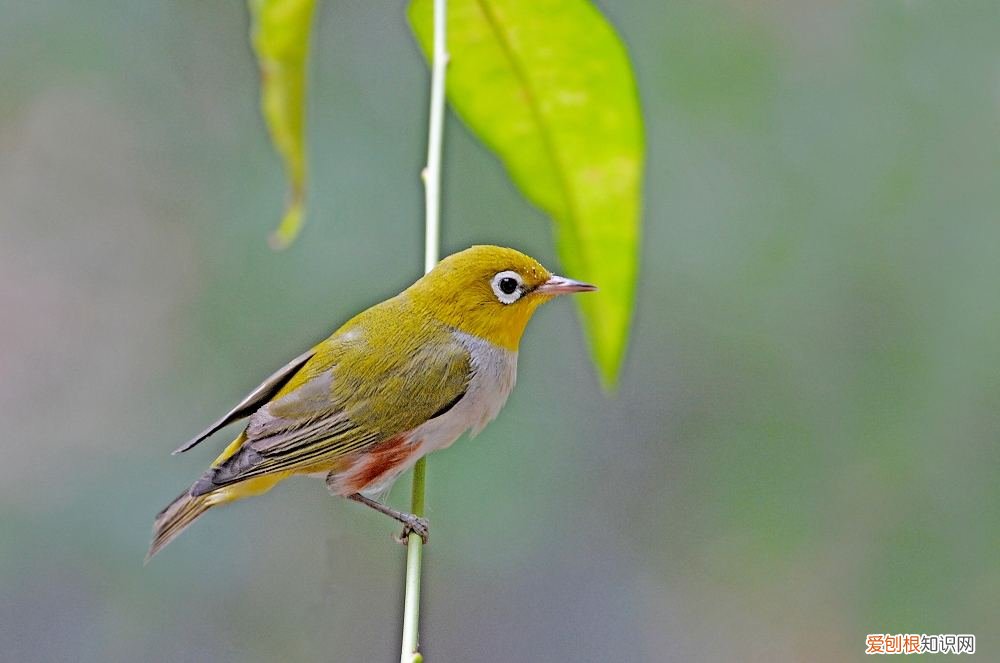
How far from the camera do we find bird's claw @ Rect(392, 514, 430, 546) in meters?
1.21

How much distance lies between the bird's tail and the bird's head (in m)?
0.40

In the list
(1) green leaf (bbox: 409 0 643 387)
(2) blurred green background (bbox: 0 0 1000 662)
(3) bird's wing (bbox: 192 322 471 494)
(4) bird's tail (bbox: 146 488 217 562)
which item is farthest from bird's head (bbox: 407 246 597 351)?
(2) blurred green background (bbox: 0 0 1000 662)

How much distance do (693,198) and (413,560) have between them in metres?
2.16

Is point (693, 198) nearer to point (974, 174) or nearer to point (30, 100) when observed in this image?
point (974, 174)

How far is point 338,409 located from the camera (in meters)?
1.49

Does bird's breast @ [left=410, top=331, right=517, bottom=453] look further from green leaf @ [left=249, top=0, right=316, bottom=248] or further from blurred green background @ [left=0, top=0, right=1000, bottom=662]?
blurred green background @ [left=0, top=0, right=1000, bottom=662]

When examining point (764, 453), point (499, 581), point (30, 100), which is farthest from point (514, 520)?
point (30, 100)

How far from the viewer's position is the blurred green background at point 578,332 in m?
2.89

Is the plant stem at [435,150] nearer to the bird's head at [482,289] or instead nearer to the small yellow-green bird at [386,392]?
the small yellow-green bird at [386,392]

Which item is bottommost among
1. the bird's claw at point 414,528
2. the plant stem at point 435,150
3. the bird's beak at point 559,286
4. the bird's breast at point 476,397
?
the bird's claw at point 414,528

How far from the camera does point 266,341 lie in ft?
9.63

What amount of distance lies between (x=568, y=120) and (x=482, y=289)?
0.36 metres

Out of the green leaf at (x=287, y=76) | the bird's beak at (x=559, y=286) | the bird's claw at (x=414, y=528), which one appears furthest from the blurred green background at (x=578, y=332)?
the green leaf at (x=287, y=76)

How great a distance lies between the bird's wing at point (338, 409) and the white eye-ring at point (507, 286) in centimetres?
17
